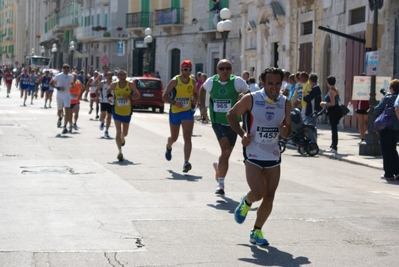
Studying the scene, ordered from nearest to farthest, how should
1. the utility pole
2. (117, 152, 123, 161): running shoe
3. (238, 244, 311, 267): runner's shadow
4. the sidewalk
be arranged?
1. (238, 244, 311, 267): runner's shadow
2. (117, 152, 123, 161): running shoe
3. the sidewalk
4. the utility pole

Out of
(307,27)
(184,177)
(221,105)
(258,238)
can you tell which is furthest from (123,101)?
Result: (307,27)

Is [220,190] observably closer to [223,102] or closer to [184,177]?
[223,102]

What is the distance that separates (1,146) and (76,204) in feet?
28.1

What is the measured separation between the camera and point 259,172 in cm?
800

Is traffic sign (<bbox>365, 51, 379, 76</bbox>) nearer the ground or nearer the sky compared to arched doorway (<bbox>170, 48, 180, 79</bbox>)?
nearer the ground

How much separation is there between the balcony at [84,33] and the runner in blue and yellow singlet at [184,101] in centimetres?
5694

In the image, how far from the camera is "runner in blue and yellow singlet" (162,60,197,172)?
44.1 feet

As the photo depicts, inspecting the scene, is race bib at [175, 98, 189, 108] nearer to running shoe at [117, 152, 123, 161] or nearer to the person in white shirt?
running shoe at [117, 152, 123, 161]

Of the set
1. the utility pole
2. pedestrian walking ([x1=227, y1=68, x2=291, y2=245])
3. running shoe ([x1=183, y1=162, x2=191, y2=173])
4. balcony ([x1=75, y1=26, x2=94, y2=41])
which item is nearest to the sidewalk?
the utility pole

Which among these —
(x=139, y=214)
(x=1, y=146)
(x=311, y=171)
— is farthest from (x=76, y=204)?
(x=1, y=146)

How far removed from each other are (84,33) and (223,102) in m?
62.6

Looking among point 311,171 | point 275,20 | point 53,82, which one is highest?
point 275,20

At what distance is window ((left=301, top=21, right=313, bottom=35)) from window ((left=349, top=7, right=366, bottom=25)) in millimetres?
3867

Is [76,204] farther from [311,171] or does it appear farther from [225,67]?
[311,171]
